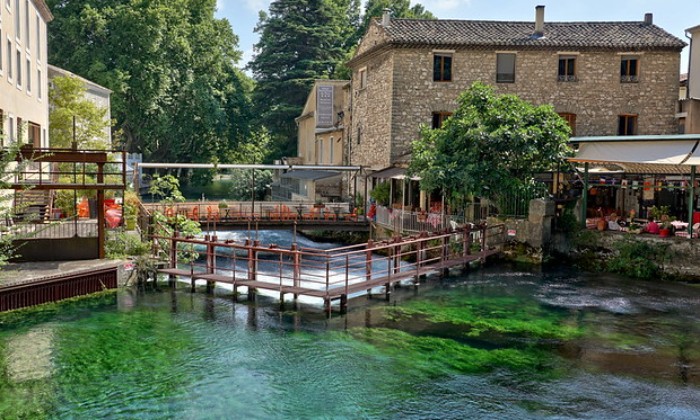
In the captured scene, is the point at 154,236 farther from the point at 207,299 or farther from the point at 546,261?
the point at 546,261

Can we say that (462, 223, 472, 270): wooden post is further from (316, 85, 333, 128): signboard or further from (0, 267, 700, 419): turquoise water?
(316, 85, 333, 128): signboard

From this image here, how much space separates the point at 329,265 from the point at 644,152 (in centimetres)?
1128

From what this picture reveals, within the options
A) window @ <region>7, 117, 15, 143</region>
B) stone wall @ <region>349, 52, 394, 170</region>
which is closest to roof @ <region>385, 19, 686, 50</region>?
stone wall @ <region>349, 52, 394, 170</region>

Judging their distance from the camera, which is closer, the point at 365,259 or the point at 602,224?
the point at 365,259

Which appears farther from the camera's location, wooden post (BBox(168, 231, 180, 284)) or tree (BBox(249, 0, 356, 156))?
tree (BBox(249, 0, 356, 156))

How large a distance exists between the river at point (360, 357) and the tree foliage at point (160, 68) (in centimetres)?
3312

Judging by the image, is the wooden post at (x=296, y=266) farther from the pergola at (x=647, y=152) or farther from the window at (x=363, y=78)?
the window at (x=363, y=78)

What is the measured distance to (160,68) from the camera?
4838cm

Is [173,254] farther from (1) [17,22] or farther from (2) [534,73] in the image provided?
(2) [534,73]

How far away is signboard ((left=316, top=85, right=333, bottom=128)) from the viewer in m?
41.8

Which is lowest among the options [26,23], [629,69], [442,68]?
[442,68]

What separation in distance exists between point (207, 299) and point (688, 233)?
1561 cm

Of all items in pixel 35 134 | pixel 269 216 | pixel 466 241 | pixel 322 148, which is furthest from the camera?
pixel 322 148

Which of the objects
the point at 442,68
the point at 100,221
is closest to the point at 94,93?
the point at 442,68
